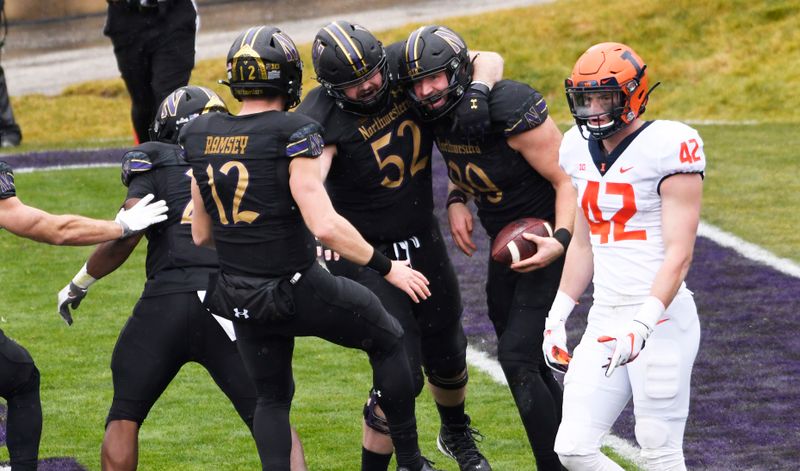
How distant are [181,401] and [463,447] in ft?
6.18

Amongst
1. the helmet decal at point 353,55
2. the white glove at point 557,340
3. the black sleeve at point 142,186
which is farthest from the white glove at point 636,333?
the black sleeve at point 142,186

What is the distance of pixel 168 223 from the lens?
5766mm

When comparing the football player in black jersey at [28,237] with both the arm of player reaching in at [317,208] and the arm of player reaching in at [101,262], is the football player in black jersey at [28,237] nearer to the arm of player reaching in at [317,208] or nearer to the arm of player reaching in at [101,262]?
the arm of player reaching in at [101,262]

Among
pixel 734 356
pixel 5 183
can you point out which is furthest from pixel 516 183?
pixel 734 356

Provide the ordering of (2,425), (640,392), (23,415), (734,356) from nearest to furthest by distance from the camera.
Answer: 1. (640,392)
2. (23,415)
3. (2,425)
4. (734,356)

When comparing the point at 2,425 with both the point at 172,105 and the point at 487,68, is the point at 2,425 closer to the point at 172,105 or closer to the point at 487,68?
the point at 172,105

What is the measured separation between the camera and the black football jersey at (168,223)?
5.71 metres

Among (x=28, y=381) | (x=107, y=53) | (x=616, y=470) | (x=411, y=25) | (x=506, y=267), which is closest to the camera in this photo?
(x=616, y=470)

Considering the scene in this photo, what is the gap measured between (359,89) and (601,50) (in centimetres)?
110

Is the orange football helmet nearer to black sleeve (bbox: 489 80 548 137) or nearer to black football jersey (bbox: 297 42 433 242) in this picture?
black sleeve (bbox: 489 80 548 137)

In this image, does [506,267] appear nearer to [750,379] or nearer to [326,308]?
[326,308]

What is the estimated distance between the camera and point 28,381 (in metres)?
5.51

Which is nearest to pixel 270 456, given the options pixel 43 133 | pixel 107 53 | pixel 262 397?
pixel 262 397


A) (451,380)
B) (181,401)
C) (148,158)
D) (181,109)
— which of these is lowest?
(181,401)
